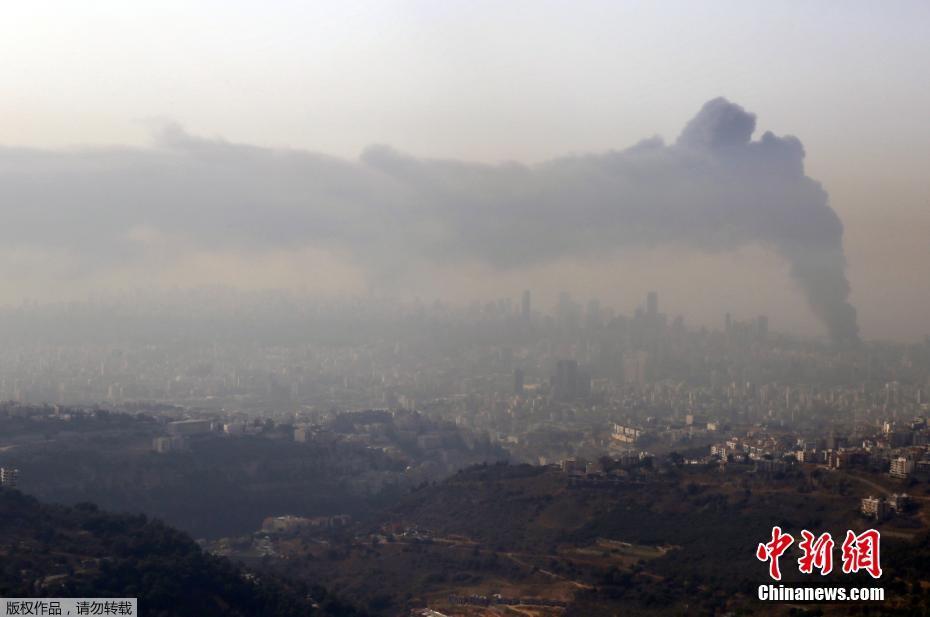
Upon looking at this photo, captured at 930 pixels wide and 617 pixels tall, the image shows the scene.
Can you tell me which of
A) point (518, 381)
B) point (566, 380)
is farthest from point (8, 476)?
point (518, 381)

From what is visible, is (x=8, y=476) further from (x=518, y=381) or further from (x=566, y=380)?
(x=518, y=381)

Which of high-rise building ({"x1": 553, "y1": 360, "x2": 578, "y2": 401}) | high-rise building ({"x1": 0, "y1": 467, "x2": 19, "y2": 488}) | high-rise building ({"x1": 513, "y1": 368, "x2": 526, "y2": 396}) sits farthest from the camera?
high-rise building ({"x1": 513, "y1": 368, "x2": 526, "y2": 396})

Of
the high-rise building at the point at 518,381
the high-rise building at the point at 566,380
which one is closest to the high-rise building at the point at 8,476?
the high-rise building at the point at 566,380

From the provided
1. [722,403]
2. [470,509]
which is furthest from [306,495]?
[722,403]

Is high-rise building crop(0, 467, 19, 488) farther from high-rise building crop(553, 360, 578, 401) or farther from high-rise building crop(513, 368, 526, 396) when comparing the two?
high-rise building crop(513, 368, 526, 396)

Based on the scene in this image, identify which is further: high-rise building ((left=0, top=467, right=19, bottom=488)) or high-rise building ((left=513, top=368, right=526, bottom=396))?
high-rise building ((left=513, top=368, right=526, bottom=396))

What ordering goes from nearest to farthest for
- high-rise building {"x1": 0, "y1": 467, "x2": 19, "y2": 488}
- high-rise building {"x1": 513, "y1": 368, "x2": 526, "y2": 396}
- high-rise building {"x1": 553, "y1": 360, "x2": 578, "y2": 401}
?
high-rise building {"x1": 0, "y1": 467, "x2": 19, "y2": 488}
high-rise building {"x1": 553, "y1": 360, "x2": 578, "y2": 401}
high-rise building {"x1": 513, "y1": 368, "x2": 526, "y2": 396}

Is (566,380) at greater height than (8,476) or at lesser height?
greater

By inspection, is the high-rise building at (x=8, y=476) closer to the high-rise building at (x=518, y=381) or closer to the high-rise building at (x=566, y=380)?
the high-rise building at (x=566, y=380)

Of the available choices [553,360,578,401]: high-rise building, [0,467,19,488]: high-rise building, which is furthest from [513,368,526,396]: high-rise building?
[0,467,19,488]: high-rise building

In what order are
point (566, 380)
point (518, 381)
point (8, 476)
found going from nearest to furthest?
point (8, 476) → point (566, 380) → point (518, 381)

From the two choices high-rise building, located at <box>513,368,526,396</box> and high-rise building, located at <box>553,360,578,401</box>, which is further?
high-rise building, located at <box>513,368,526,396</box>
